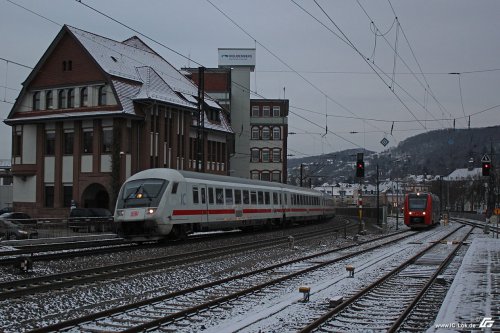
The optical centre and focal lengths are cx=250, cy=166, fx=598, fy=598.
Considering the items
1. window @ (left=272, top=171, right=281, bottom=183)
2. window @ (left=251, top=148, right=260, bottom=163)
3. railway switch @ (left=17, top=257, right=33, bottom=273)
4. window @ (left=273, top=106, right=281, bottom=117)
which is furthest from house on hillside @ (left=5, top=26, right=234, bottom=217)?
window @ (left=273, top=106, right=281, bottom=117)

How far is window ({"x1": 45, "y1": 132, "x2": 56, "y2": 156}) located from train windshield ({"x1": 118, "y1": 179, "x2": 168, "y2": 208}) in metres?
25.9

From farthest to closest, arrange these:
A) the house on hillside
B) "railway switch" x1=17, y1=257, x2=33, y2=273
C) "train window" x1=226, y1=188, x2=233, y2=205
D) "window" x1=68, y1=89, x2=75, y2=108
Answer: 1. "window" x1=68, y1=89, x2=75, y2=108
2. the house on hillside
3. "train window" x1=226, y1=188, x2=233, y2=205
4. "railway switch" x1=17, y1=257, x2=33, y2=273

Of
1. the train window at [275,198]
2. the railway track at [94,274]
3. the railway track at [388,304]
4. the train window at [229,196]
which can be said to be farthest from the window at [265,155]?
the railway track at [388,304]

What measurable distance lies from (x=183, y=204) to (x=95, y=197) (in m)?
24.7

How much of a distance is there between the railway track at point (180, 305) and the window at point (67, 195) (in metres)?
33.8

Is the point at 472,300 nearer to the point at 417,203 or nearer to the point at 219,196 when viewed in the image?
the point at 219,196

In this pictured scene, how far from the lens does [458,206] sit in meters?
127

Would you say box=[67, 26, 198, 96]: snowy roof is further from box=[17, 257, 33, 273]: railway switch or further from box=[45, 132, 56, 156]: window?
box=[17, 257, 33, 273]: railway switch

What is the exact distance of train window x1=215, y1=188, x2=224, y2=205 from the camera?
2914 centimetres

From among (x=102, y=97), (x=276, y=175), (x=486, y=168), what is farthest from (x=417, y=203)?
(x=276, y=175)

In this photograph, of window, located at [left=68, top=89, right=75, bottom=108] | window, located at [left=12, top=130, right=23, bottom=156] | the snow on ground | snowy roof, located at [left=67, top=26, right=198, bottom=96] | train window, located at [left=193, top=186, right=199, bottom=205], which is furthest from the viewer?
window, located at [left=12, top=130, right=23, bottom=156]

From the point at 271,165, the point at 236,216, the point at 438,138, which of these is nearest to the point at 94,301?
the point at 236,216

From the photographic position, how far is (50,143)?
49.0 meters

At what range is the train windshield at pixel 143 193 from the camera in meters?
24.1
